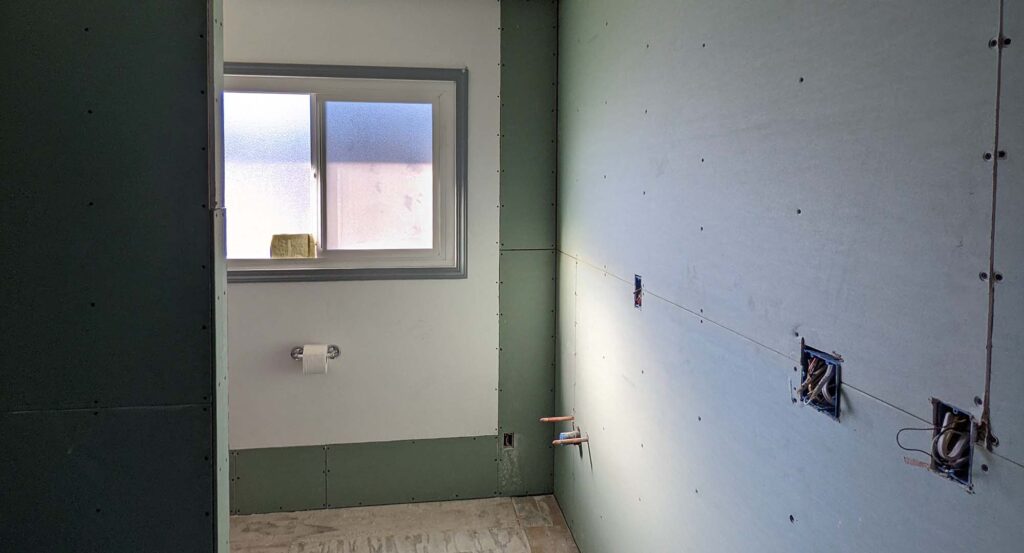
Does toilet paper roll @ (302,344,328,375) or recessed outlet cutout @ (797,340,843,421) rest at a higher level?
recessed outlet cutout @ (797,340,843,421)

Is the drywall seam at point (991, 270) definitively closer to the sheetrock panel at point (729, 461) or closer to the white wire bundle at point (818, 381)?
the sheetrock panel at point (729, 461)

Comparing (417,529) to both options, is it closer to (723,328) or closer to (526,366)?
(526,366)

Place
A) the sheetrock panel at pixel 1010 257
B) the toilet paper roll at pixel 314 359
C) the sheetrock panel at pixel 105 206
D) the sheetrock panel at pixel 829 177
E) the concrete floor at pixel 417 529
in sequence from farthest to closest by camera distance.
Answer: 1. the toilet paper roll at pixel 314 359
2. the concrete floor at pixel 417 529
3. the sheetrock panel at pixel 105 206
4. the sheetrock panel at pixel 829 177
5. the sheetrock panel at pixel 1010 257

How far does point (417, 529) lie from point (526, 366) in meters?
0.84

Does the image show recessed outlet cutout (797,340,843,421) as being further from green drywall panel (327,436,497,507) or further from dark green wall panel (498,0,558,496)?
green drywall panel (327,436,497,507)

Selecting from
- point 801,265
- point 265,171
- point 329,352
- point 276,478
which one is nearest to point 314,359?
point 329,352

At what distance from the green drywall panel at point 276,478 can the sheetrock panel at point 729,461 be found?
1.19 m

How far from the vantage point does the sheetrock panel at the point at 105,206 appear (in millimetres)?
1968

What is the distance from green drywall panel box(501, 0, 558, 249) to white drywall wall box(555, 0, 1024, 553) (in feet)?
2.77

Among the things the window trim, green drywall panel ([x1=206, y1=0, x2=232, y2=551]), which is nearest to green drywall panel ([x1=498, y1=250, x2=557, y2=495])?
the window trim

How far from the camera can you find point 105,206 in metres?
2.01

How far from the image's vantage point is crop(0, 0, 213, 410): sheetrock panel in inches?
77.5

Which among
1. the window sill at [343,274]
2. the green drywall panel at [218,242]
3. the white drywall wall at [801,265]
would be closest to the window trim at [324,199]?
the window sill at [343,274]

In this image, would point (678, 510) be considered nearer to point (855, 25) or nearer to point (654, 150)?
point (654, 150)
